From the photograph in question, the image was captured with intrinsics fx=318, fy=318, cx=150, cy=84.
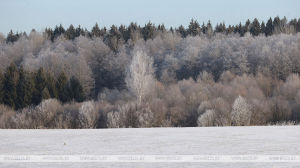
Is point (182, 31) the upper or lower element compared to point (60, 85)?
upper

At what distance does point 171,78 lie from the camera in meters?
69.0

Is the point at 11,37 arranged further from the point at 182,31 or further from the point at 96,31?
the point at 182,31

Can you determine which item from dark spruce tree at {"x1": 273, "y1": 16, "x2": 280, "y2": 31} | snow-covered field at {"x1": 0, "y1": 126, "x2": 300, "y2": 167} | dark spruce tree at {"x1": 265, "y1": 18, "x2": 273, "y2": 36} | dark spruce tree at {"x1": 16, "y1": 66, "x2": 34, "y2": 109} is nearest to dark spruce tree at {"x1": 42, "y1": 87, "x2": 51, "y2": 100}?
dark spruce tree at {"x1": 16, "y1": 66, "x2": 34, "y2": 109}

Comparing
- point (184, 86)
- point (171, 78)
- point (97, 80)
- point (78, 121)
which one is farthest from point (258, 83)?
point (97, 80)

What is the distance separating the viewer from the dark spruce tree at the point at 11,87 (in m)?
47.9

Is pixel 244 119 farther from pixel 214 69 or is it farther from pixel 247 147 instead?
pixel 214 69

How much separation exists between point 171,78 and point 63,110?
34144 millimetres

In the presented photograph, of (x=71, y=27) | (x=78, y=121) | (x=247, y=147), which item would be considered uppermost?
(x=71, y=27)

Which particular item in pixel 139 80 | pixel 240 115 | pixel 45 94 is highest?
pixel 139 80

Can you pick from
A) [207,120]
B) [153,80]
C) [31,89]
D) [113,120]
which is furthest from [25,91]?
[207,120]

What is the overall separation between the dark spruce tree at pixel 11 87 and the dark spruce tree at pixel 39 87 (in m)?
2.86

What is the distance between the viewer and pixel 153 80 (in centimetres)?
5891

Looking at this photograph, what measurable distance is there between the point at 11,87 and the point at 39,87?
4.11 meters

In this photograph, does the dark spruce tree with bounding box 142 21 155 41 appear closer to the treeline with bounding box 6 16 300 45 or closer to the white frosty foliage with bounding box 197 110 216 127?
the treeline with bounding box 6 16 300 45
